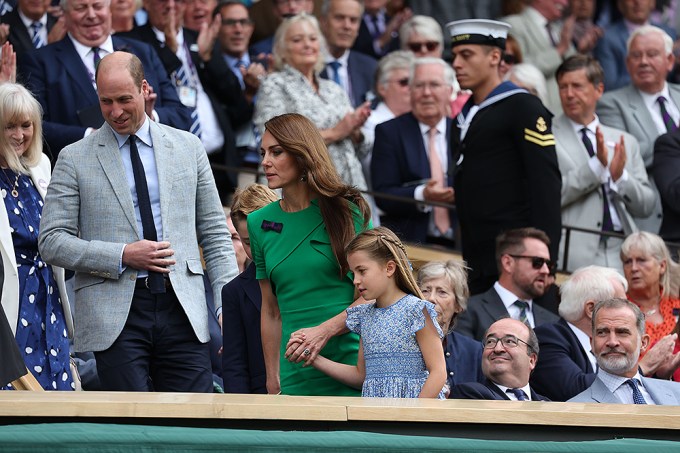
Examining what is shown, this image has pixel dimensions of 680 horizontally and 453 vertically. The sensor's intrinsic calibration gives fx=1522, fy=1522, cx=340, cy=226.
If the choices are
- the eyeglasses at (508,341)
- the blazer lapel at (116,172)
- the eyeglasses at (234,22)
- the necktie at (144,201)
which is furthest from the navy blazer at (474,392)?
the eyeglasses at (234,22)

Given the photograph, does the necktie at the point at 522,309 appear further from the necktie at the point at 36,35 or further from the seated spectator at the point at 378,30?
the seated spectator at the point at 378,30

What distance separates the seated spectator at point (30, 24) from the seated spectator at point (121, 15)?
1.38ft

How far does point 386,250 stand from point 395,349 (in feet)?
1.25

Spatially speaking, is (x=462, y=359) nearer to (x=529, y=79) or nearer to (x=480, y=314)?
(x=480, y=314)

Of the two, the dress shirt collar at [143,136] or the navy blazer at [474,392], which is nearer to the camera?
the dress shirt collar at [143,136]

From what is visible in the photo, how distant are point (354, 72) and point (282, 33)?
1.29 m

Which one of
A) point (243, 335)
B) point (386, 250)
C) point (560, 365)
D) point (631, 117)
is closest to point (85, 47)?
point (243, 335)

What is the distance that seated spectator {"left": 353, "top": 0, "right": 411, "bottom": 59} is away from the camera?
1270 centimetres

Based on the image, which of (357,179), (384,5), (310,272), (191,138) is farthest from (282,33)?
(310,272)

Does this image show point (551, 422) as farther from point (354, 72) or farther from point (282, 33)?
point (354, 72)

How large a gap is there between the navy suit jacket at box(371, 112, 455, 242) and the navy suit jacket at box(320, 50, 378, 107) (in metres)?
1.13

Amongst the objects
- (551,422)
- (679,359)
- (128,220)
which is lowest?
(679,359)

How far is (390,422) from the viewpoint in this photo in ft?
16.3

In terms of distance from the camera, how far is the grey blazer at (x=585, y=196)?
1021 centimetres
